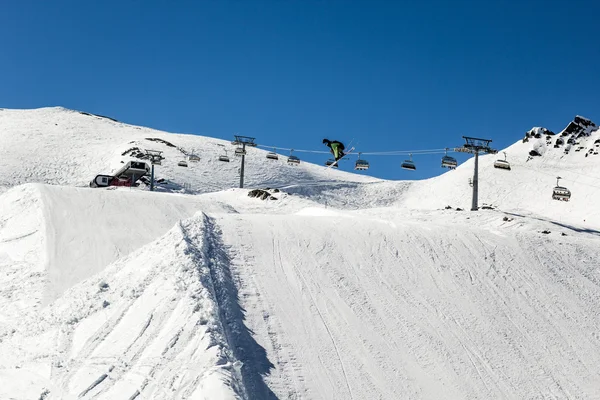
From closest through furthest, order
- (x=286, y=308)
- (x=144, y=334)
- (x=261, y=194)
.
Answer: (x=144, y=334) → (x=286, y=308) → (x=261, y=194)

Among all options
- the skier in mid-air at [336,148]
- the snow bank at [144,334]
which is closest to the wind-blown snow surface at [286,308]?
the snow bank at [144,334]

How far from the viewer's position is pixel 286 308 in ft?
47.8

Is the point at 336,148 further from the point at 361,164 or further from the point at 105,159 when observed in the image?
the point at 105,159

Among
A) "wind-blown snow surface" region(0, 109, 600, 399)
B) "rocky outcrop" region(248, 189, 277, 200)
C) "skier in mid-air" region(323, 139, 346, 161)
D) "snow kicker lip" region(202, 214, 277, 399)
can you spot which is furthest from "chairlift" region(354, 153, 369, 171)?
"snow kicker lip" region(202, 214, 277, 399)

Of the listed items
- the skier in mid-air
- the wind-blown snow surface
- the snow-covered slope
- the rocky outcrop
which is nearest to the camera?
the wind-blown snow surface

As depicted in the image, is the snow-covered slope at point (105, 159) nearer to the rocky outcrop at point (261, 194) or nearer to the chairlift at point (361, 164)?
the rocky outcrop at point (261, 194)

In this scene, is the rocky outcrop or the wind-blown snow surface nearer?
the wind-blown snow surface

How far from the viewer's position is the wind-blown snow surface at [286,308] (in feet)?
37.3

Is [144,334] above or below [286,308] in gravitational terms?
below

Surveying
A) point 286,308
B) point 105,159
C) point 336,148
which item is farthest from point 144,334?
point 105,159

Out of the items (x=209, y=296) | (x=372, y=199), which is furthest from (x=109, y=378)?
(x=372, y=199)

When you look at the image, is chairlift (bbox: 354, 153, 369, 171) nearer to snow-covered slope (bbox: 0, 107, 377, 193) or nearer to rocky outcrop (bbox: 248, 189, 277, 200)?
rocky outcrop (bbox: 248, 189, 277, 200)

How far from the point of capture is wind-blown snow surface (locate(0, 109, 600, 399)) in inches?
448

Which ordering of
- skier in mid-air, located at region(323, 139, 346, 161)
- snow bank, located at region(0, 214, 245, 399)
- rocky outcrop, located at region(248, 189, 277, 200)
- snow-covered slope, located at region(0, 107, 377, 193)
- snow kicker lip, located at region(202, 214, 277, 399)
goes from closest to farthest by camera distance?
snow bank, located at region(0, 214, 245, 399), snow kicker lip, located at region(202, 214, 277, 399), skier in mid-air, located at region(323, 139, 346, 161), rocky outcrop, located at region(248, 189, 277, 200), snow-covered slope, located at region(0, 107, 377, 193)
